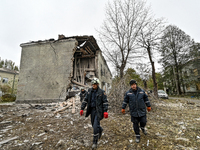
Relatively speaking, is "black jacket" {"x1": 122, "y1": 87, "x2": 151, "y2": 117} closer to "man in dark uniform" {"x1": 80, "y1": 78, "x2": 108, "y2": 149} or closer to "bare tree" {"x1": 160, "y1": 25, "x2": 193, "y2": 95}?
Result: "man in dark uniform" {"x1": 80, "y1": 78, "x2": 108, "y2": 149}

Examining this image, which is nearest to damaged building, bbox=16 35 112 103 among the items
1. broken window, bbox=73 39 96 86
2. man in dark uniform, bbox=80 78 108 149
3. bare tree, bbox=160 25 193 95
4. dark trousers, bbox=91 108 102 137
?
broken window, bbox=73 39 96 86

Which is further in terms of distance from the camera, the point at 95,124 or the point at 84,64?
the point at 84,64

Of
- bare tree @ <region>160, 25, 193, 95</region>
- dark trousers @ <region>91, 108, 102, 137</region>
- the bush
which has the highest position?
bare tree @ <region>160, 25, 193, 95</region>

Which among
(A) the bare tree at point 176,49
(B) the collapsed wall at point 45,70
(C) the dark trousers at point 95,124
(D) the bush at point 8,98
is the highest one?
(A) the bare tree at point 176,49

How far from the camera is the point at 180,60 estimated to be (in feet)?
61.6

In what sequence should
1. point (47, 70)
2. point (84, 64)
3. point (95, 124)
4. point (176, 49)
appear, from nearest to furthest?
1. point (95, 124)
2. point (47, 70)
3. point (84, 64)
4. point (176, 49)

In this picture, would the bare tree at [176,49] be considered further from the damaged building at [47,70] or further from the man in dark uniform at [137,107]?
the man in dark uniform at [137,107]

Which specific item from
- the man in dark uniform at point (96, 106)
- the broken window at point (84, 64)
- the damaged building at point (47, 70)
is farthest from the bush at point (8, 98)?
the man in dark uniform at point (96, 106)

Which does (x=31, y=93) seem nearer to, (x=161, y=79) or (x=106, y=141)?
(x=106, y=141)

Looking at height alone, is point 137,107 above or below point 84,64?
below

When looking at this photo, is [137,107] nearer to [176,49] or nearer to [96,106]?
[96,106]

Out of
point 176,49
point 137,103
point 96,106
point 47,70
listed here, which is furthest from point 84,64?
point 176,49

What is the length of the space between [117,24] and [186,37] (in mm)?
14860

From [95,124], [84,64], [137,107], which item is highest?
[84,64]
